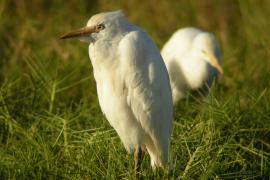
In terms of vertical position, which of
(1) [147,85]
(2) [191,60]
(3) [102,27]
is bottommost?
(2) [191,60]

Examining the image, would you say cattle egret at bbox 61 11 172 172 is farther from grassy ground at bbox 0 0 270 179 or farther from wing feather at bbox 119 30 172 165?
grassy ground at bbox 0 0 270 179

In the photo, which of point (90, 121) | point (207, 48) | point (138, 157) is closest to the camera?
point (138, 157)

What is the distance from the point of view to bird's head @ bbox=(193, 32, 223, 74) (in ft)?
22.1

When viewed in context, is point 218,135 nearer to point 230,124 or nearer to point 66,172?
point 230,124

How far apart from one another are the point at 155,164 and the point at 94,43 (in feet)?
2.54

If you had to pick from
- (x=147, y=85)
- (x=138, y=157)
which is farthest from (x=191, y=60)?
(x=147, y=85)

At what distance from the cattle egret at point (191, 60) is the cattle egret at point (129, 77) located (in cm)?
249

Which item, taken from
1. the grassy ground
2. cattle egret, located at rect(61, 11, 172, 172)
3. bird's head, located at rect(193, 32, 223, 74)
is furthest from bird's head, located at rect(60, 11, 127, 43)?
bird's head, located at rect(193, 32, 223, 74)

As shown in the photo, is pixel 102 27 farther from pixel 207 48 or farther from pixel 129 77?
pixel 207 48

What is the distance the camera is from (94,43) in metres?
4.11

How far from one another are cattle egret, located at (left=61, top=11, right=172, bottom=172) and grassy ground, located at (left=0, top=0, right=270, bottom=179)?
0.63ft

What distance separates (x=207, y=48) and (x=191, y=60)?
223mm

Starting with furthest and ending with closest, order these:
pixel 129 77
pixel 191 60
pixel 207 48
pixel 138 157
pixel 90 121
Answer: pixel 191 60 → pixel 207 48 → pixel 90 121 → pixel 138 157 → pixel 129 77

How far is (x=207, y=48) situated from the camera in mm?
6777
